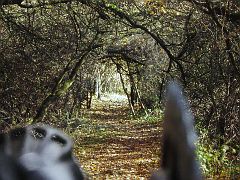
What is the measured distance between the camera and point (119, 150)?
60.1ft

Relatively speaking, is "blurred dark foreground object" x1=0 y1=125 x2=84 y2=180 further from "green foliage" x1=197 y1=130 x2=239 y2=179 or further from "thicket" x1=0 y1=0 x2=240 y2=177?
"green foliage" x1=197 y1=130 x2=239 y2=179

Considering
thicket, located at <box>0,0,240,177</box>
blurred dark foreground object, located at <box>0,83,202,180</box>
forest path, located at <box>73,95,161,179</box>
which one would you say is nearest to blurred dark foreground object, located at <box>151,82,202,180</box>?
blurred dark foreground object, located at <box>0,83,202,180</box>

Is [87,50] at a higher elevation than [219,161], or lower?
higher

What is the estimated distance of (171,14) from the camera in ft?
38.1

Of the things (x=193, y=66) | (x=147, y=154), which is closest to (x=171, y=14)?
(x=193, y=66)

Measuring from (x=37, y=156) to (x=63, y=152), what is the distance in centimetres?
6

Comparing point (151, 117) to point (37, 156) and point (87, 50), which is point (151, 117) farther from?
point (37, 156)

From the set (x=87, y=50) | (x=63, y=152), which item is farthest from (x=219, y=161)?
(x=63, y=152)

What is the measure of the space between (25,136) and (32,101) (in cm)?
1023

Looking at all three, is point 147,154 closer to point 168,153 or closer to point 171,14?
point 171,14

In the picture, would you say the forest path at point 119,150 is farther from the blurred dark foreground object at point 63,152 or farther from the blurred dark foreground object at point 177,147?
the blurred dark foreground object at point 177,147

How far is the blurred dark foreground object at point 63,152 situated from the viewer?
0.51 m

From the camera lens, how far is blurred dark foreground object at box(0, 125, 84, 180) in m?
0.63

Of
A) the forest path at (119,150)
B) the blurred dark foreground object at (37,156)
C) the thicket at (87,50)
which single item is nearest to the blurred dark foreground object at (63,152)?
the blurred dark foreground object at (37,156)
